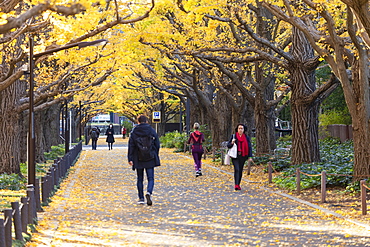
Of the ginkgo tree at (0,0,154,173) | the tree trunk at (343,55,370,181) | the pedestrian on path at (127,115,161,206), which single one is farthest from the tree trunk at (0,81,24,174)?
the tree trunk at (343,55,370,181)

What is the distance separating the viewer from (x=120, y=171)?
2383cm

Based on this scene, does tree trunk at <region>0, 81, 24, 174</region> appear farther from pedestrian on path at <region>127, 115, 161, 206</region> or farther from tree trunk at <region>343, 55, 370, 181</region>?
tree trunk at <region>343, 55, 370, 181</region>

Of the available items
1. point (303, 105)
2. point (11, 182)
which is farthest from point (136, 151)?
point (303, 105)

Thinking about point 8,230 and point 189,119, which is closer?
point 8,230

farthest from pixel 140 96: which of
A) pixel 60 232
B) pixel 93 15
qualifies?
pixel 60 232

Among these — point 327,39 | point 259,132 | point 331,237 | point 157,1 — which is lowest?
point 331,237

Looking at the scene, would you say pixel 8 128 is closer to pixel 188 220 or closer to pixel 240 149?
pixel 240 149

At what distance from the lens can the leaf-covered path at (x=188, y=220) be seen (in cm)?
898

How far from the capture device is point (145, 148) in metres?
13.1

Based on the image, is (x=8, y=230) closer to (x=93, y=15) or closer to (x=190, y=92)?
(x=93, y=15)

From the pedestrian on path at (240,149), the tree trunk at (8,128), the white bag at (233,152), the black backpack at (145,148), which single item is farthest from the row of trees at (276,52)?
the tree trunk at (8,128)

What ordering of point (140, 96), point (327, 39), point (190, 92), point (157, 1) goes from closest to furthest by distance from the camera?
point (327, 39)
point (157, 1)
point (190, 92)
point (140, 96)

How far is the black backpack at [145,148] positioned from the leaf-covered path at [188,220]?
1022 millimetres

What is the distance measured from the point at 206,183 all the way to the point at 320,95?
14.8 feet
